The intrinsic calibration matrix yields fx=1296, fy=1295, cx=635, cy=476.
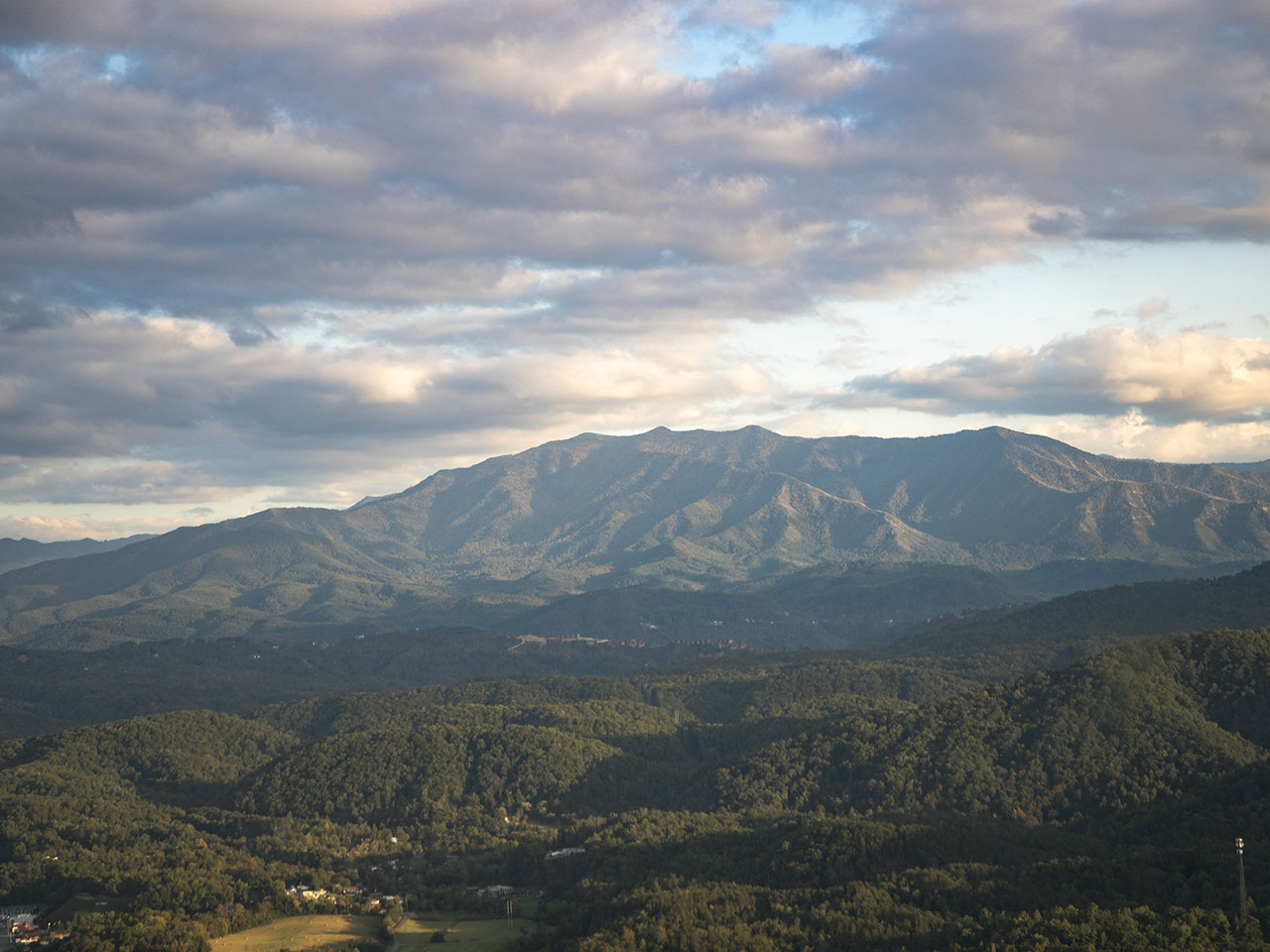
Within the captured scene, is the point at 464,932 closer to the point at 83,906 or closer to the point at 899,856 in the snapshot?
the point at 83,906

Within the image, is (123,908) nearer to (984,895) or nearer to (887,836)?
(887,836)

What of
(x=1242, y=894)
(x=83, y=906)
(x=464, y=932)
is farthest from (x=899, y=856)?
(x=83, y=906)

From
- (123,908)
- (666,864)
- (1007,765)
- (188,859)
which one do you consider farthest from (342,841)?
(1007,765)

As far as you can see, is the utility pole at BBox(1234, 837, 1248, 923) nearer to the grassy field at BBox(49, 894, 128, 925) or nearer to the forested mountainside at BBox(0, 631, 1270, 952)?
the forested mountainside at BBox(0, 631, 1270, 952)

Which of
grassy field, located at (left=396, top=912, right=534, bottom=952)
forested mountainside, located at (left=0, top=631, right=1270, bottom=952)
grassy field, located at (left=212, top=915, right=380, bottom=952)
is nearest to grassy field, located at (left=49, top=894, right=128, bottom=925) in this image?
forested mountainside, located at (left=0, top=631, right=1270, bottom=952)

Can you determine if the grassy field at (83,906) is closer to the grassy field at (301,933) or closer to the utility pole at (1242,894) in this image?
the grassy field at (301,933)

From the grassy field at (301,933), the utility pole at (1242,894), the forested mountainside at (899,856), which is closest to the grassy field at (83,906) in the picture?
A: the forested mountainside at (899,856)
